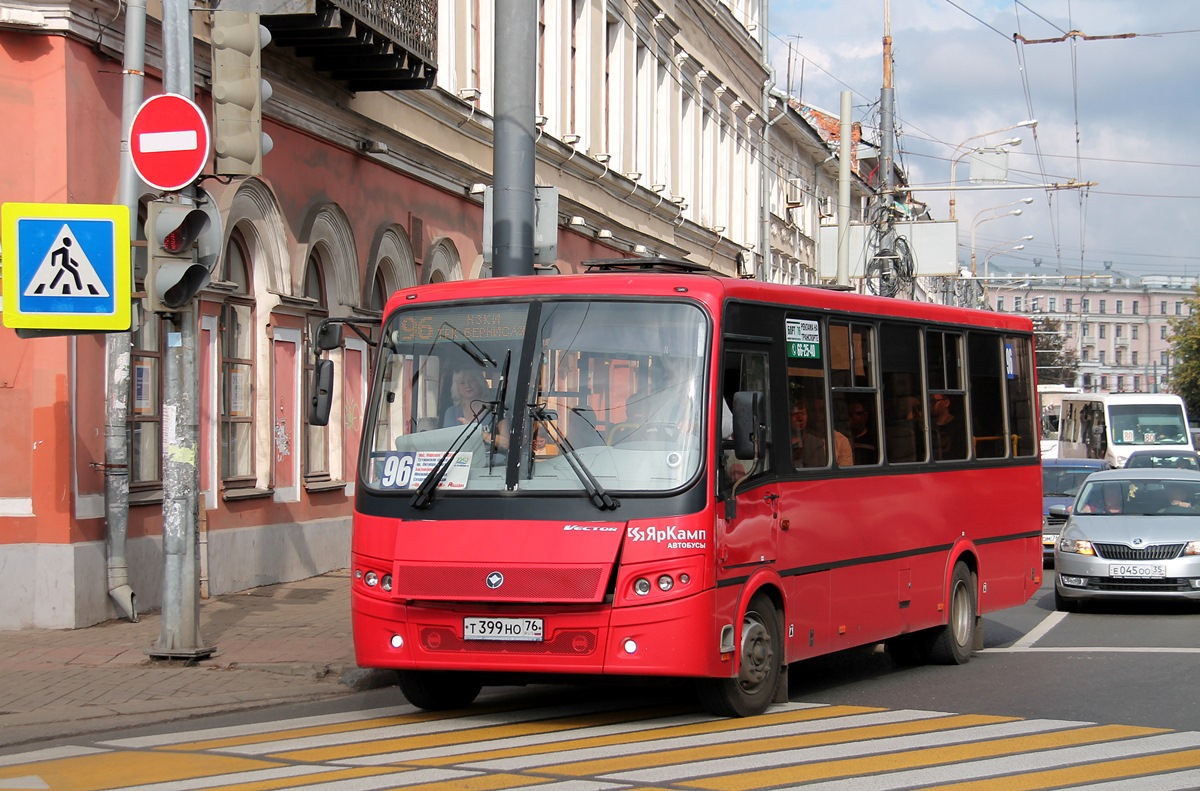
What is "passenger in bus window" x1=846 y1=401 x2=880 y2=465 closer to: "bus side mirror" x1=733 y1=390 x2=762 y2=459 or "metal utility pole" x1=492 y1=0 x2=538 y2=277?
"bus side mirror" x1=733 y1=390 x2=762 y2=459

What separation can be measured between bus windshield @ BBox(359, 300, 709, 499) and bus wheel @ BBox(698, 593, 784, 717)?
115 centimetres

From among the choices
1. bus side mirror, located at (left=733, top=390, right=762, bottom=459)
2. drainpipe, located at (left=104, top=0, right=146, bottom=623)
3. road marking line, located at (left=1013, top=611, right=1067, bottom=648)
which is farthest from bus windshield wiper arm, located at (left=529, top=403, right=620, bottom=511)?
road marking line, located at (left=1013, top=611, right=1067, bottom=648)

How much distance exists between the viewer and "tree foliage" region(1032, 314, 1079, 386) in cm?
9506

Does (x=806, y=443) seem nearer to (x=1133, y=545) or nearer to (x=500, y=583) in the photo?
(x=500, y=583)

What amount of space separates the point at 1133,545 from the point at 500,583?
10158 millimetres

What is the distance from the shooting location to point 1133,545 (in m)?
17.2

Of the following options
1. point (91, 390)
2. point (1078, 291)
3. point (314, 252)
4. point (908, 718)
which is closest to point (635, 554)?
point (908, 718)

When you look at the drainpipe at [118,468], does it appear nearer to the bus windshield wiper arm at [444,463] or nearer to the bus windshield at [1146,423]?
the bus windshield wiper arm at [444,463]

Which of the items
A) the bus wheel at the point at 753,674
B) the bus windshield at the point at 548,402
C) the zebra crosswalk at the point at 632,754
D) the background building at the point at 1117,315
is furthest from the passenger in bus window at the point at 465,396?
the background building at the point at 1117,315

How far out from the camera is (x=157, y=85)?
15.1 meters

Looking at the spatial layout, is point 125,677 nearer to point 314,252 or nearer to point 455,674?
point 455,674

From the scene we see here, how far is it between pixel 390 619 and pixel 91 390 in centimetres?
562

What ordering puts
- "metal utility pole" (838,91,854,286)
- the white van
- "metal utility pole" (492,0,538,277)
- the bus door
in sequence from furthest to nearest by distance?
the white van → "metal utility pole" (838,91,854,286) → "metal utility pole" (492,0,538,277) → the bus door

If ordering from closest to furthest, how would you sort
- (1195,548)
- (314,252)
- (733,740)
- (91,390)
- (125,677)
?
(733,740), (125,677), (91,390), (1195,548), (314,252)
